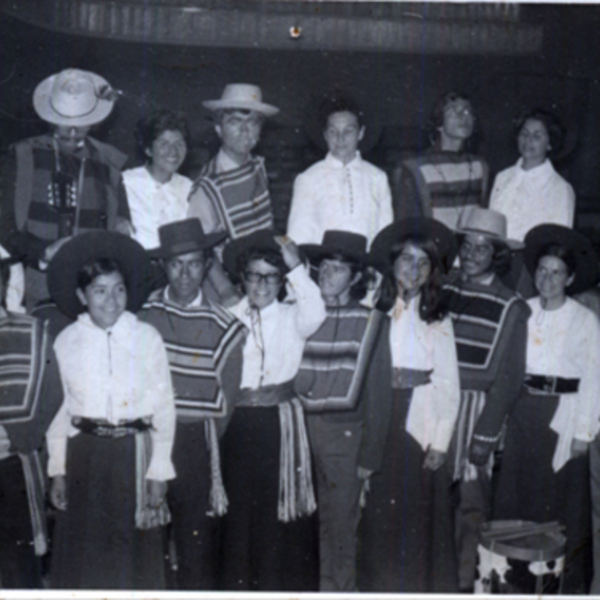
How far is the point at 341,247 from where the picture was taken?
3939 millimetres

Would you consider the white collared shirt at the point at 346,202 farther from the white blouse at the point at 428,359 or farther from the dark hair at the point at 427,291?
the white blouse at the point at 428,359

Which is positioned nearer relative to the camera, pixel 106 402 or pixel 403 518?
pixel 106 402

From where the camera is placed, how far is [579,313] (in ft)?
13.1

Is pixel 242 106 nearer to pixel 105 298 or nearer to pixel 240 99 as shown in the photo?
pixel 240 99

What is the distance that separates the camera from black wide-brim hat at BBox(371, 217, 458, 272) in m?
3.95

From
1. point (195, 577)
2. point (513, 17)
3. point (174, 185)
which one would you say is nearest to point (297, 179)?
point (174, 185)

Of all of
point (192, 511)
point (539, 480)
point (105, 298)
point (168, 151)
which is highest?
point (168, 151)

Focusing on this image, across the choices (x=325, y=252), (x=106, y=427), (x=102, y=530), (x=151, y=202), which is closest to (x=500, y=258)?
(x=325, y=252)

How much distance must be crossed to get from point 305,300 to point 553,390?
1074 mm

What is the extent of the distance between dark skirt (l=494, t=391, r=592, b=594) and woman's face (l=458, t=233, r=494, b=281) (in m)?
0.52

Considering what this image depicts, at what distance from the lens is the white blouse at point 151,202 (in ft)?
12.8

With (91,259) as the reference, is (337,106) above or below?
above

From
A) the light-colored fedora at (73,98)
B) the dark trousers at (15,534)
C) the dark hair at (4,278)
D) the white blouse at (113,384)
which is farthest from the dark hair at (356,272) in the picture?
the dark trousers at (15,534)

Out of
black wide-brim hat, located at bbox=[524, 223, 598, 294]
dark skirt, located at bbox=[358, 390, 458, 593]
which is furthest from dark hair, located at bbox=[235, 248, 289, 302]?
black wide-brim hat, located at bbox=[524, 223, 598, 294]
